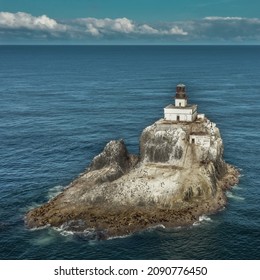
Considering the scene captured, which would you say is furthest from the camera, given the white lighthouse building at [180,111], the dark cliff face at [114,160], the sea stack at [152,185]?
the white lighthouse building at [180,111]

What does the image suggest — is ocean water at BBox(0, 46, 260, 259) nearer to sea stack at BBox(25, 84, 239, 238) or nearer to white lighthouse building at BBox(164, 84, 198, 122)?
sea stack at BBox(25, 84, 239, 238)

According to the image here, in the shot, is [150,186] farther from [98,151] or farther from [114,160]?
[98,151]

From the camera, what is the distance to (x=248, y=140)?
10150 cm

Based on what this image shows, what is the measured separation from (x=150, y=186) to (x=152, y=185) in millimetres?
360

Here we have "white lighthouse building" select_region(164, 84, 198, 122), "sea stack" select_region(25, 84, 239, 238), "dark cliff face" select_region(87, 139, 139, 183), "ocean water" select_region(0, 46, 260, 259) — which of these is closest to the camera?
"ocean water" select_region(0, 46, 260, 259)

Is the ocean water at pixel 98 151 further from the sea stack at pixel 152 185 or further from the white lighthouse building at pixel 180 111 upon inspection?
the white lighthouse building at pixel 180 111

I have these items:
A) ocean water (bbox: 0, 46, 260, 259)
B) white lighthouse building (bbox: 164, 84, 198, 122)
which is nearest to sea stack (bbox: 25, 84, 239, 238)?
white lighthouse building (bbox: 164, 84, 198, 122)

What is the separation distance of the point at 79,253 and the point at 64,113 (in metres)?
84.1

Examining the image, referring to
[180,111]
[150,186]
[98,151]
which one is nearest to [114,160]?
[150,186]

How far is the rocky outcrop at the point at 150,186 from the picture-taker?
62469mm

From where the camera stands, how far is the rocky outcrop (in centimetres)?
6247

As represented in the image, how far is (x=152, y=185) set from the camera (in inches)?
2667

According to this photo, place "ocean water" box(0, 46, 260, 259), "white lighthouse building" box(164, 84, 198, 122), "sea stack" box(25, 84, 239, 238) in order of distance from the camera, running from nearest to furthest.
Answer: "ocean water" box(0, 46, 260, 259) < "sea stack" box(25, 84, 239, 238) < "white lighthouse building" box(164, 84, 198, 122)

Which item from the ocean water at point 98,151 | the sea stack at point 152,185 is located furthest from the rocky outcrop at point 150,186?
the ocean water at point 98,151
